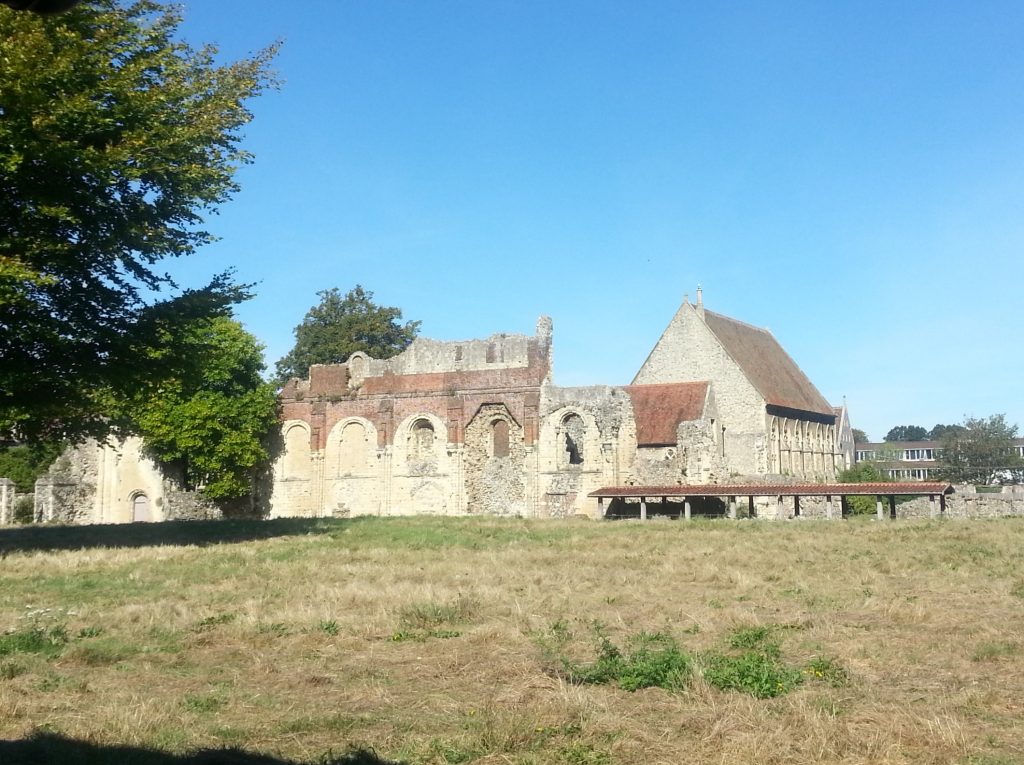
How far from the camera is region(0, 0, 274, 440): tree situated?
1400 centimetres

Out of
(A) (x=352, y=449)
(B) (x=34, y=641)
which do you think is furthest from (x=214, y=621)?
(A) (x=352, y=449)

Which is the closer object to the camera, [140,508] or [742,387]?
[140,508]

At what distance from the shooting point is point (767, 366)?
56031 millimetres

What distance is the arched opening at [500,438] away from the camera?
42375mm

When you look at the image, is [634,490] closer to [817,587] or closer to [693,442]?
[693,442]

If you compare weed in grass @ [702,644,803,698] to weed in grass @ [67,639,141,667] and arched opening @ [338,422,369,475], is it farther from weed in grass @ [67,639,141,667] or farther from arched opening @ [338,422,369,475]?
arched opening @ [338,422,369,475]

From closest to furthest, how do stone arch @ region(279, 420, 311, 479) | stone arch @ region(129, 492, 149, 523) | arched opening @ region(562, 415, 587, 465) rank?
arched opening @ region(562, 415, 587, 465) < stone arch @ region(129, 492, 149, 523) < stone arch @ region(279, 420, 311, 479)

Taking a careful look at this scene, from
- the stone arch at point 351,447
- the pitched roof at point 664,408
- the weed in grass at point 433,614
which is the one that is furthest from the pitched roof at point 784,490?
the weed in grass at point 433,614

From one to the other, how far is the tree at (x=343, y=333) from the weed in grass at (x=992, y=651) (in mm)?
49865

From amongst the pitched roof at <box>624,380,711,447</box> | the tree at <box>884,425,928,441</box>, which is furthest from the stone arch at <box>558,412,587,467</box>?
the tree at <box>884,425,928,441</box>

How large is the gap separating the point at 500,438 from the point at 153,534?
17960 mm

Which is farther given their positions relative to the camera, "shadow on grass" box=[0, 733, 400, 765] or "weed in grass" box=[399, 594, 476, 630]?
"weed in grass" box=[399, 594, 476, 630]

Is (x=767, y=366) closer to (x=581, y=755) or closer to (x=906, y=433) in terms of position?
(x=581, y=755)

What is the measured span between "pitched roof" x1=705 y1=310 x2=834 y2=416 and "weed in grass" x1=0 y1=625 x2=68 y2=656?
43144 millimetres
